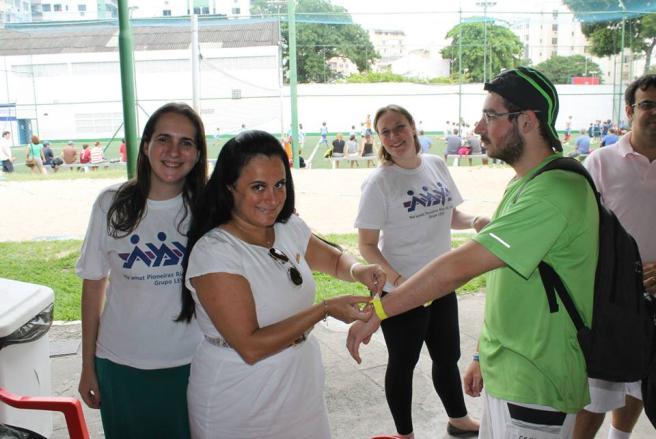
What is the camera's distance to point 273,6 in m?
15.8

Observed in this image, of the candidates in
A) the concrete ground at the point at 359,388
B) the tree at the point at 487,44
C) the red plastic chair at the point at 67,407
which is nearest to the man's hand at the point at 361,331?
the red plastic chair at the point at 67,407

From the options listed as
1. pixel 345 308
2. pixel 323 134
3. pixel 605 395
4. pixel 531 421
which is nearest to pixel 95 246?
pixel 345 308

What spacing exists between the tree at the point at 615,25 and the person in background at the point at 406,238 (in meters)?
15.4

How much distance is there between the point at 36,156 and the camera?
20.3 metres

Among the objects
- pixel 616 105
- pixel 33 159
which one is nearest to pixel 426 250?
pixel 616 105

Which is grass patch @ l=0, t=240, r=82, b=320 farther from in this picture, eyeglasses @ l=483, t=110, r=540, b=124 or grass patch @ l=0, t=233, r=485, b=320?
eyeglasses @ l=483, t=110, r=540, b=124

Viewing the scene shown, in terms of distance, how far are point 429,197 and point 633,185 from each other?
1074 mm

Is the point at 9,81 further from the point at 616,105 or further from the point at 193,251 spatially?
the point at 193,251

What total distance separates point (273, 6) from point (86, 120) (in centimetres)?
793

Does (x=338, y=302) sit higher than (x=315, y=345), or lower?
higher

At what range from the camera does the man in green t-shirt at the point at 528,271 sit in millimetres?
1968

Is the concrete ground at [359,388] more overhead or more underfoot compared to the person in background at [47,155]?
more underfoot

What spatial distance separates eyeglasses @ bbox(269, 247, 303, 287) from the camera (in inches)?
84.7

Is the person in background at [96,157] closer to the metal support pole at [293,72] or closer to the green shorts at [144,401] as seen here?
the metal support pole at [293,72]
